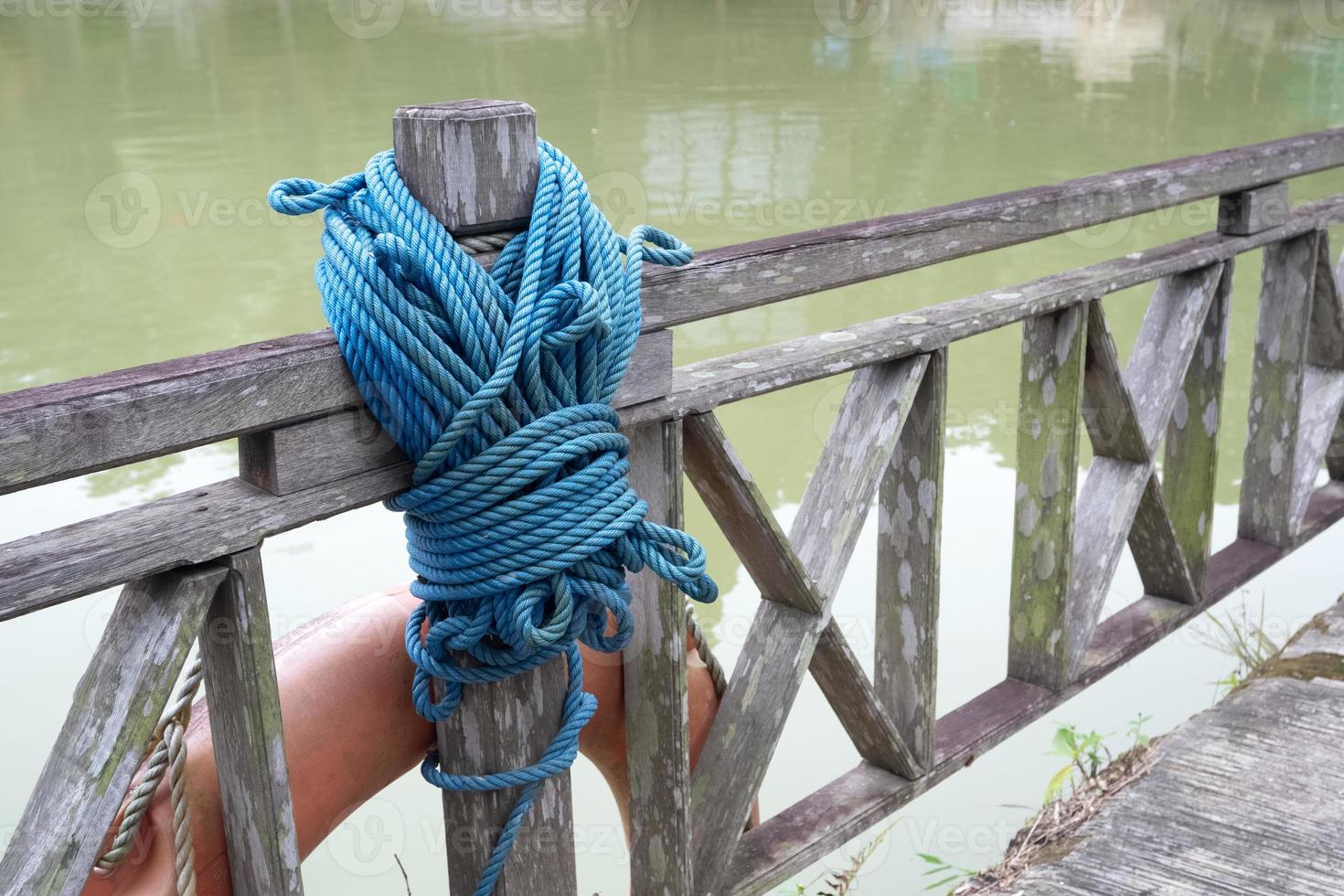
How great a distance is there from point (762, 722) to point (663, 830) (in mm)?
164

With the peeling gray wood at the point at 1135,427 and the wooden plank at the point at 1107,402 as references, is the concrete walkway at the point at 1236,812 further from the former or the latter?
the wooden plank at the point at 1107,402

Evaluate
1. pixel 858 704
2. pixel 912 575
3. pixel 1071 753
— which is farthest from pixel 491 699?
pixel 1071 753

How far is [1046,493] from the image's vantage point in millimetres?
1877

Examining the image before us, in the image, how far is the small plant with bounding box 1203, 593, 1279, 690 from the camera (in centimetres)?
302

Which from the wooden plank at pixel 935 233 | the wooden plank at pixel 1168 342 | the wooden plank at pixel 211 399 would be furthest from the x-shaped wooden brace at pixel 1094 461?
the wooden plank at pixel 211 399

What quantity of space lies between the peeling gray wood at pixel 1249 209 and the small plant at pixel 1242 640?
1.18 metres

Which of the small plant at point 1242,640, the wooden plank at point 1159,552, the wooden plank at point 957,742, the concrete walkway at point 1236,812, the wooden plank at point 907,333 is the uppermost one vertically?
the wooden plank at point 907,333

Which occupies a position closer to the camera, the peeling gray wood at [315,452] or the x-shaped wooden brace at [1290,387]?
the peeling gray wood at [315,452]

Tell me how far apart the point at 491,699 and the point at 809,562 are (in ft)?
1.55

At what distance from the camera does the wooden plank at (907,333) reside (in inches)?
52.3

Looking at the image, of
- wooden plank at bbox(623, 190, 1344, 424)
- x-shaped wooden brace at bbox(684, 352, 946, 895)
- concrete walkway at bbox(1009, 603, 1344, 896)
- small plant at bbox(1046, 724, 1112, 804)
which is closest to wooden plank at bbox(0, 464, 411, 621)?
wooden plank at bbox(623, 190, 1344, 424)

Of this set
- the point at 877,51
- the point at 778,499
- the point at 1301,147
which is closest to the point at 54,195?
the point at 778,499

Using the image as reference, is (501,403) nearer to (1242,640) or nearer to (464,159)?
(464,159)

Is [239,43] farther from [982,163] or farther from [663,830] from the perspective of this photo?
[663,830]
